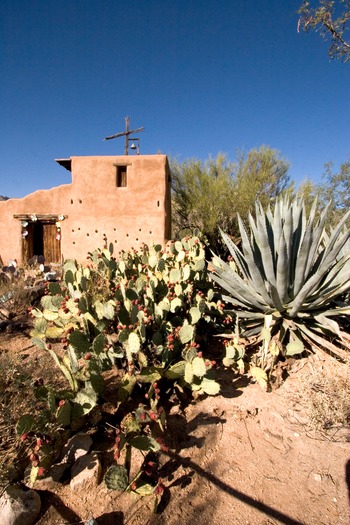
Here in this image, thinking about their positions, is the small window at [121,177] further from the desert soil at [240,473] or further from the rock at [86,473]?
the rock at [86,473]

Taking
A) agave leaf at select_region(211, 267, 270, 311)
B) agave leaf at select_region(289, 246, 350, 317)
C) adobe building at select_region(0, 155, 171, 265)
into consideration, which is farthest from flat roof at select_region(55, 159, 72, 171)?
agave leaf at select_region(289, 246, 350, 317)

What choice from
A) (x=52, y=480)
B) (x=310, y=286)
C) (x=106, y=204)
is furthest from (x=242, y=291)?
(x=106, y=204)

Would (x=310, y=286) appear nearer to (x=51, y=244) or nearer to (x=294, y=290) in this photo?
(x=294, y=290)

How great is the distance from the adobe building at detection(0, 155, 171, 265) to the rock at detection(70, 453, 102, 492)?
6.34 m

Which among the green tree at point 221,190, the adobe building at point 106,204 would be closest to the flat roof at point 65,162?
the adobe building at point 106,204

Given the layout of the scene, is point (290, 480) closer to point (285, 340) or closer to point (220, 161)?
point (285, 340)

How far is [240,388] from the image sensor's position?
2410mm

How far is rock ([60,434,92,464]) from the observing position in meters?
1.69

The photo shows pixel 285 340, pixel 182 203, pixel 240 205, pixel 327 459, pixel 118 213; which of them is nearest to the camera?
pixel 327 459

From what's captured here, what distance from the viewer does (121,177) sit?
8.00 meters

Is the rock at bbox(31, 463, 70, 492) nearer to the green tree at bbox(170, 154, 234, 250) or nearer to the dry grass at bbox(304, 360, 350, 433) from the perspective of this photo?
the dry grass at bbox(304, 360, 350, 433)

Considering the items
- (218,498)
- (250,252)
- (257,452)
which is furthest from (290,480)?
(250,252)

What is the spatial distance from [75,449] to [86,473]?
17 cm

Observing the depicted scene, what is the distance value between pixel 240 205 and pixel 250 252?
804 centimetres
